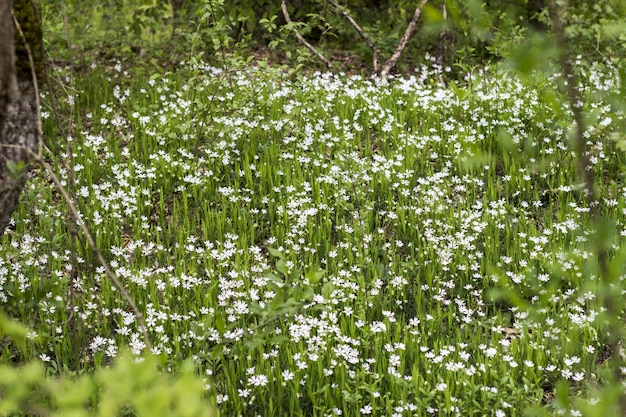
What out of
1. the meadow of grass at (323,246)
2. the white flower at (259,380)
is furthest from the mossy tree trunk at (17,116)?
the white flower at (259,380)

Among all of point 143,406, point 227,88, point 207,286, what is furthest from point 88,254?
point 143,406

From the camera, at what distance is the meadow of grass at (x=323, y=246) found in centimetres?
377

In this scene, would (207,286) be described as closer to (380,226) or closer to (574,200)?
(380,226)

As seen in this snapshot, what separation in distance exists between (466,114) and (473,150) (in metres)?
5.45

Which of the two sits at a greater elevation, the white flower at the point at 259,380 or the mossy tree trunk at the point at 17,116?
the mossy tree trunk at the point at 17,116

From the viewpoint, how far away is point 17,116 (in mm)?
2893

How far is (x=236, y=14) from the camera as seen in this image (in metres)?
8.87

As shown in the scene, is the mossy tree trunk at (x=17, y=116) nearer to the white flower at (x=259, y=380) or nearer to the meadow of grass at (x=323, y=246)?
the meadow of grass at (x=323, y=246)

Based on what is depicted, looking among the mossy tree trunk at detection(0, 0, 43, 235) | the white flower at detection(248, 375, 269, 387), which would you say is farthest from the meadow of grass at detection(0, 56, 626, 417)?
the mossy tree trunk at detection(0, 0, 43, 235)

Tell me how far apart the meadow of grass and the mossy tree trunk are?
0.76m

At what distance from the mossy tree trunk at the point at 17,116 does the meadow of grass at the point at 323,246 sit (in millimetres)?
760

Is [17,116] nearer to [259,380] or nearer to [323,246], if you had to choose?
[259,380]

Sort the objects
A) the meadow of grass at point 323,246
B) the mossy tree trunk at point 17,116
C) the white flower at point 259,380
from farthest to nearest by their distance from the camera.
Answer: the meadow of grass at point 323,246
the white flower at point 259,380
the mossy tree trunk at point 17,116

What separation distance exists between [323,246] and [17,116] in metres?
2.75
